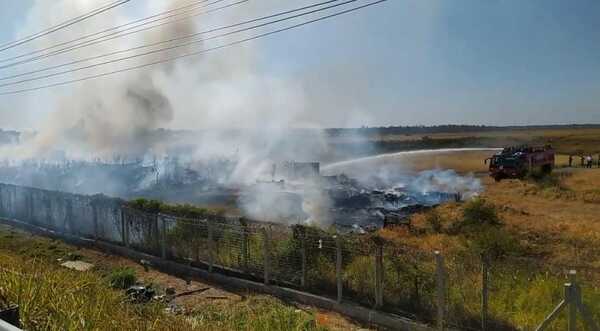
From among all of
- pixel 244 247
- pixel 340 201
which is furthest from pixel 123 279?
pixel 340 201

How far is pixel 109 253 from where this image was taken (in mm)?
15688

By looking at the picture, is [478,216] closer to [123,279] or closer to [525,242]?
[525,242]

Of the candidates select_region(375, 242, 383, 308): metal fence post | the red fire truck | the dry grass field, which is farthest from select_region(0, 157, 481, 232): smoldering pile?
select_region(375, 242, 383, 308): metal fence post

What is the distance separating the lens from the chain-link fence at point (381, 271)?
26.0ft

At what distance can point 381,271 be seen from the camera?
950 cm

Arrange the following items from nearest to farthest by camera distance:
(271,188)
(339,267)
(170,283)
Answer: (339,267) < (170,283) < (271,188)

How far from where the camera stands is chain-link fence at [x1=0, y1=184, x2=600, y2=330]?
792 cm

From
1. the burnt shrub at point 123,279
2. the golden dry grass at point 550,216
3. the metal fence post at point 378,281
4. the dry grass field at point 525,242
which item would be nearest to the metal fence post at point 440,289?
the dry grass field at point 525,242

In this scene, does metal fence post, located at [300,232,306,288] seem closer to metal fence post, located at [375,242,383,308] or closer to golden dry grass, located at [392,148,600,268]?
metal fence post, located at [375,242,383,308]

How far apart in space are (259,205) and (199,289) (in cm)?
1378

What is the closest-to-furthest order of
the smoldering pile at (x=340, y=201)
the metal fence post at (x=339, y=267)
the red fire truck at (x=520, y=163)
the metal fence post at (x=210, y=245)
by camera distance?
the metal fence post at (x=339, y=267) → the metal fence post at (x=210, y=245) → the smoldering pile at (x=340, y=201) → the red fire truck at (x=520, y=163)

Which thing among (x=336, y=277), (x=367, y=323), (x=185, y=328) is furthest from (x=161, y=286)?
(x=185, y=328)

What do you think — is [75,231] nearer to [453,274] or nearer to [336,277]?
[336,277]

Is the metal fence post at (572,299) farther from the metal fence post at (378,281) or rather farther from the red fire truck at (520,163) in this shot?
the red fire truck at (520,163)
